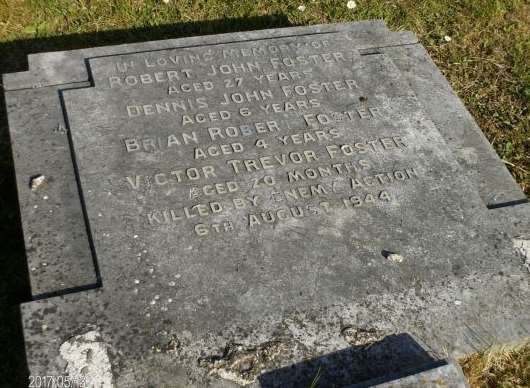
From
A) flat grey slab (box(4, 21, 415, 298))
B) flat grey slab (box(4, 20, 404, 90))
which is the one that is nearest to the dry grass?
flat grey slab (box(4, 21, 415, 298))

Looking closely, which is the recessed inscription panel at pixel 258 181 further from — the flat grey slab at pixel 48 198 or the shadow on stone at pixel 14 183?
the shadow on stone at pixel 14 183

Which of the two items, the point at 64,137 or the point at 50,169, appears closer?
the point at 50,169

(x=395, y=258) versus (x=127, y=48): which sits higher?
(x=127, y=48)

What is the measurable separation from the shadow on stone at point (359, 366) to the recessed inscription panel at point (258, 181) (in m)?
0.22

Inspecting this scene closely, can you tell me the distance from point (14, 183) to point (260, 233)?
1679 millimetres

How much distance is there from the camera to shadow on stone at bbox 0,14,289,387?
2.74 m

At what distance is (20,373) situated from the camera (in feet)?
8.74

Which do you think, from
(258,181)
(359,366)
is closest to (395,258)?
(359,366)

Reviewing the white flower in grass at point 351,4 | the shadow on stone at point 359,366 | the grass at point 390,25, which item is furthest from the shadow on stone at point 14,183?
the shadow on stone at point 359,366

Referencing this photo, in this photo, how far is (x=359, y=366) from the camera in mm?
2146

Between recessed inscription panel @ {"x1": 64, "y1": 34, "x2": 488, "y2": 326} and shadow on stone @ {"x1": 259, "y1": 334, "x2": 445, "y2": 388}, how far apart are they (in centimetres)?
22

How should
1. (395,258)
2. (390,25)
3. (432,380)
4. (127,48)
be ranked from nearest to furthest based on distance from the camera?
(432,380), (395,258), (127,48), (390,25)

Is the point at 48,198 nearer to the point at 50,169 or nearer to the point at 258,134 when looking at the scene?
the point at 50,169

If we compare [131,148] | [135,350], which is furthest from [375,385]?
[131,148]
